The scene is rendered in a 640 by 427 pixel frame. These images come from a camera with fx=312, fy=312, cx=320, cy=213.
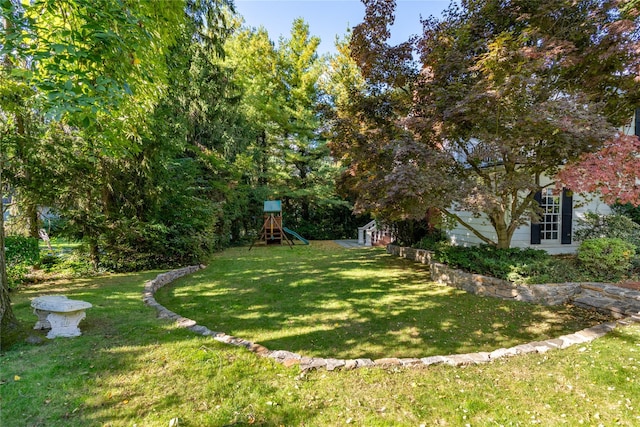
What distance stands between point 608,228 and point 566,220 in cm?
90

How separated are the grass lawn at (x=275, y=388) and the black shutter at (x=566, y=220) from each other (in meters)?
6.13

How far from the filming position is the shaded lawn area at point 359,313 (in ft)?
12.7

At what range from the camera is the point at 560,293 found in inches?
213

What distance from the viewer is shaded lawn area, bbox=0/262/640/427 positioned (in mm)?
2266

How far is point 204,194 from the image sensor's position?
12914 millimetres

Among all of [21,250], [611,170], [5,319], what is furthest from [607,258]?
[21,250]

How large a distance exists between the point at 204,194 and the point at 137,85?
27.6 feet

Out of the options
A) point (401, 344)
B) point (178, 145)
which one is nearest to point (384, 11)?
point (178, 145)

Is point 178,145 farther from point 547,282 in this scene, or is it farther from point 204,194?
point 547,282

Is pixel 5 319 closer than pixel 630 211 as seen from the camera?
Yes

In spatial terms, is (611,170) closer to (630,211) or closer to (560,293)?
(560,293)

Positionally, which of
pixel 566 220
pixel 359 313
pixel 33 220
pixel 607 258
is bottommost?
pixel 359 313

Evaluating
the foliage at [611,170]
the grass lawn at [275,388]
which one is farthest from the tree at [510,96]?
the grass lawn at [275,388]

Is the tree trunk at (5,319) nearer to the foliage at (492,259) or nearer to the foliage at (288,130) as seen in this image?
the foliage at (492,259)
